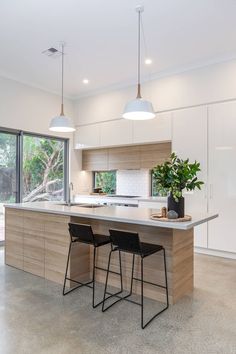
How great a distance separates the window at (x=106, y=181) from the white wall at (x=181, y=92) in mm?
1353

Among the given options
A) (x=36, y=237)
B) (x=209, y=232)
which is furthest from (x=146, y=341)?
(x=209, y=232)

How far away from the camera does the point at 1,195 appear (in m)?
5.11

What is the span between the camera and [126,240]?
7.97 ft

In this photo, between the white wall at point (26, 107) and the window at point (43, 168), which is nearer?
the white wall at point (26, 107)

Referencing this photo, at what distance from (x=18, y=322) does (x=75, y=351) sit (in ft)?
2.26

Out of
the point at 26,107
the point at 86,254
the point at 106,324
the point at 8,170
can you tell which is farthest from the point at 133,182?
the point at 106,324

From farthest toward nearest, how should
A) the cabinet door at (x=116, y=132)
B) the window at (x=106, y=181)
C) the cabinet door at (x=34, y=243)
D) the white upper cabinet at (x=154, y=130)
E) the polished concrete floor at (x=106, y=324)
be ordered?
the window at (x=106, y=181) → the cabinet door at (x=116, y=132) → the white upper cabinet at (x=154, y=130) → the cabinet door at (x=34, y=243) → the polished concrete floor at (x=106, y=324)

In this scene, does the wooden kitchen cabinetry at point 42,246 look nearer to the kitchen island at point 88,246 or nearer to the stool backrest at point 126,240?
the kitchen island at point 88,246

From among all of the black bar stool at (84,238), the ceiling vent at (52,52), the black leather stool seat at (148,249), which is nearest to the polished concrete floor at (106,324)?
the black bar stool at (84,238)

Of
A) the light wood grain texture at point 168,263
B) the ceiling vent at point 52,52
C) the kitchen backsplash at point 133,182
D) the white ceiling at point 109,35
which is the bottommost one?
the light wood grain texture at point 168,263

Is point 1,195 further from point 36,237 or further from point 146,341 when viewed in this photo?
point 146,341

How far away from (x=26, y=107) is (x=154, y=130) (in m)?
2.64

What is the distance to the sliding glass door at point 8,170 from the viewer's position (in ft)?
16.8

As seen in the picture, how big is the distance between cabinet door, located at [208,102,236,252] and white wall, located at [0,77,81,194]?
340 cm
